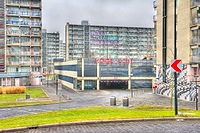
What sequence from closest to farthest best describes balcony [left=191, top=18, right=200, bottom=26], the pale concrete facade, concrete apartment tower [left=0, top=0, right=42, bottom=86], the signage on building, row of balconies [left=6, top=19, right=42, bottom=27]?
balcony [left=191, top=18, right=200, bottom=26], the pale concrete facade, the signage on building, concrete apartment tower [left=0, top=0, right=42, bottom=86], row of balconies [left=6, top=19, right=42, bottom=27]

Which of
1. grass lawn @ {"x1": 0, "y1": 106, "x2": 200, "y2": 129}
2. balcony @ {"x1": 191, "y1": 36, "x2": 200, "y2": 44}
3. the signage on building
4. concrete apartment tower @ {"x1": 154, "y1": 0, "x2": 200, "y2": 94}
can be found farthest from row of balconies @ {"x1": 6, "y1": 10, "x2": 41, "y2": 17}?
grass lawn @ {"x1": 0, "y1": 106, "x2": 200, "y2": 129}

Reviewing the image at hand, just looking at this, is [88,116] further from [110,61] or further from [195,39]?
[110,61]

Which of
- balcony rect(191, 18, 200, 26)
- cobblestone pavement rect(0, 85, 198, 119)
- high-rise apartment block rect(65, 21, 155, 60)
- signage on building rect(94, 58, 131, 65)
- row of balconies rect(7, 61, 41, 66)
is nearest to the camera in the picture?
cobblestone pavement rect(0, 85, 198, 119)

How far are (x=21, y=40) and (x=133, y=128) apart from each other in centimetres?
7331

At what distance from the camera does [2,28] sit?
7875cm

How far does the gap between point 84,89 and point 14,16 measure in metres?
29.5

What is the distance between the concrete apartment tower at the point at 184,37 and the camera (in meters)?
44.6

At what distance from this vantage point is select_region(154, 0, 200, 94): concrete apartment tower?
146 ft

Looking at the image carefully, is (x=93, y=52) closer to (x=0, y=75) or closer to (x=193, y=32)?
(x=0, y=75)

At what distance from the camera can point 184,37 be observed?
4706cm

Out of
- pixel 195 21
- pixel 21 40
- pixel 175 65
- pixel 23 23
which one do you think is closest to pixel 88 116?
pixel 175 65

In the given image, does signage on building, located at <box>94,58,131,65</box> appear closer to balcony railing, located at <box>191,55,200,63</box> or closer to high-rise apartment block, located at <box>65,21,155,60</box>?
balcony railing, located at <box>191,55,200,63</box>

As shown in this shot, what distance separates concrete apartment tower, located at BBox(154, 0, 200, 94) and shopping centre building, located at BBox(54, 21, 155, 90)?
18443 mm

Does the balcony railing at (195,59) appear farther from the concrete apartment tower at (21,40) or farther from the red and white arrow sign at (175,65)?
the concrete apartment tower at (21,40)
